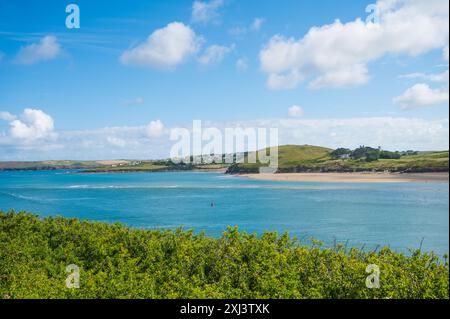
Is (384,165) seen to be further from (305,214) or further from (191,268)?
(191,268)

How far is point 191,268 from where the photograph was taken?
64.0 ft

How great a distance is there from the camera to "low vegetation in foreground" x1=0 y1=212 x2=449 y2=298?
15734 mm

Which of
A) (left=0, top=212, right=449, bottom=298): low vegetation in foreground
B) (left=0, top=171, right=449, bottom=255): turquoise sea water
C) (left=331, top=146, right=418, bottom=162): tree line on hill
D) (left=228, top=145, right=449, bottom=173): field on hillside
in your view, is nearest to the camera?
(left=0, top=212, right=449, bottom=298): low vegetation in foreground

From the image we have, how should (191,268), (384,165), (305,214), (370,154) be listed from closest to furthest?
1. (191,268)
2. (305,214)
3. (384,165)
4. (370,154)

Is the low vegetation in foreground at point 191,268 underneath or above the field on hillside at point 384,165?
underneath

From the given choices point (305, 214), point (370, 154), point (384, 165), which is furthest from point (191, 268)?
Answer: point (370, 154)

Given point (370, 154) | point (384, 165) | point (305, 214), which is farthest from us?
point (370, 154)

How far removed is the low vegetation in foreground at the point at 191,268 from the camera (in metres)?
15.7

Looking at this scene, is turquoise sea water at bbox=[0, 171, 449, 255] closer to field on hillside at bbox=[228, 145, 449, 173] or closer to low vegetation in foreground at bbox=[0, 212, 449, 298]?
low vegetation in foreground at bbox=[0, 212, 449, 298]

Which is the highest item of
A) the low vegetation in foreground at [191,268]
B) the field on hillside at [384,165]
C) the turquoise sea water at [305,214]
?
the field on hillside at [384,165]

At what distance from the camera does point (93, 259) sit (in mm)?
22219

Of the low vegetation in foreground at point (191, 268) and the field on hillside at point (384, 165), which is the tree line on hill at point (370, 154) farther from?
the low vegetation in foreground at point (191, 268)

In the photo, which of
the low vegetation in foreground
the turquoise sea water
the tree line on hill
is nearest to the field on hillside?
the tree line on hill

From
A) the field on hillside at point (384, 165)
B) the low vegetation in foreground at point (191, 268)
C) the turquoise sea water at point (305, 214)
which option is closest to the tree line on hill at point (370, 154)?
the field on hillside at point (384, 165)
